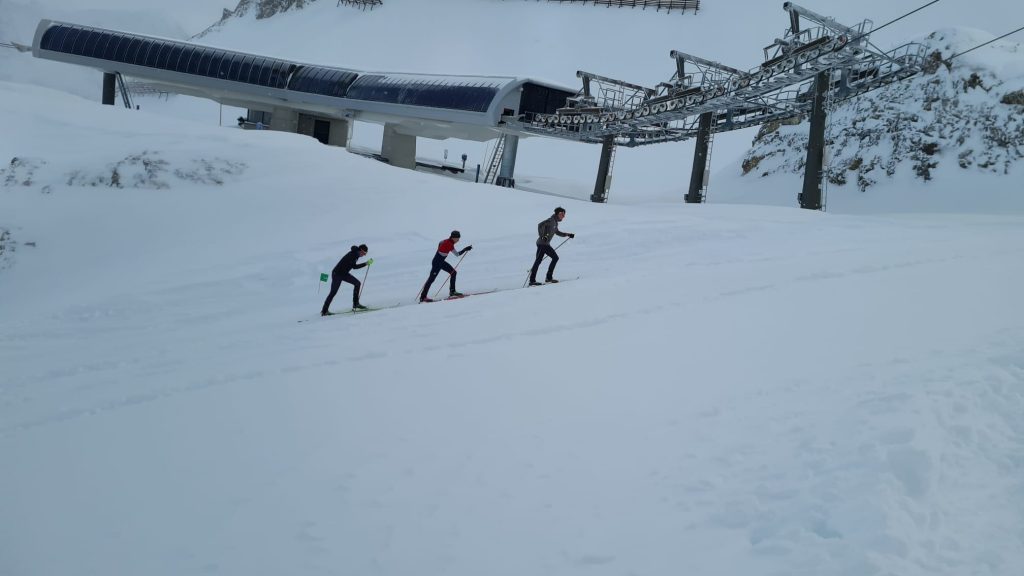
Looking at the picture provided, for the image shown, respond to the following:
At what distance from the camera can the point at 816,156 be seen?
2512 centimetres

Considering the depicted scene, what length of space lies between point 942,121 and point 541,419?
100ft

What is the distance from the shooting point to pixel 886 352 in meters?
7.76

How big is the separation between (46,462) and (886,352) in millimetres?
9448

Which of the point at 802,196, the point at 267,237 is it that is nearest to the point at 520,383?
the point at 267,237

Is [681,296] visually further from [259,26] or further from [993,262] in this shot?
[259,26]

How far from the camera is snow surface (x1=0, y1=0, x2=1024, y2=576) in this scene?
202 inches

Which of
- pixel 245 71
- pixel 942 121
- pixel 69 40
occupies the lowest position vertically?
pixel 942 121

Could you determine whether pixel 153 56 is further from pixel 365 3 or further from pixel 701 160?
pixel 365 3

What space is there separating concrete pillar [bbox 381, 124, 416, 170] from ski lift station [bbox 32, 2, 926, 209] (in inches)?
3.4

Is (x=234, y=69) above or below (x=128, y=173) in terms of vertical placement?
above

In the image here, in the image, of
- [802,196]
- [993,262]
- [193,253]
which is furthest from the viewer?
[802,196]

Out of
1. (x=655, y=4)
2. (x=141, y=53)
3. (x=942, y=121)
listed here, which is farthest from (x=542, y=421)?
(x=655, y=4)

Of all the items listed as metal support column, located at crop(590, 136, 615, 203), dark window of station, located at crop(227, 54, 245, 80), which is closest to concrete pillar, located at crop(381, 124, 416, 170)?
dark window of station, located at crop(227, 54, 245, 80)

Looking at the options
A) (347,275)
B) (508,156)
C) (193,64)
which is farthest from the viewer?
(193,64)
